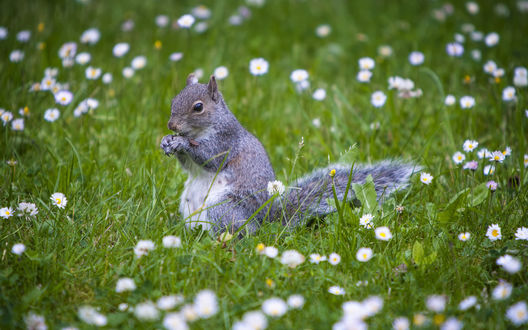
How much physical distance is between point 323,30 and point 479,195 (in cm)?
288

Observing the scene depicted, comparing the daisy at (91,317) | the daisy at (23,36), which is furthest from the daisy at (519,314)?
the daisy at (23,36)

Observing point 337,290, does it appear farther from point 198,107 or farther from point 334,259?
point 198,107

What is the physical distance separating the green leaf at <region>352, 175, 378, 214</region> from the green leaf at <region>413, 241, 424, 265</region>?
16.1 inches

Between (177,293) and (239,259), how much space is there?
33cm

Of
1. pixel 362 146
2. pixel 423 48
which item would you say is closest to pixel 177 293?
pixel 362 146

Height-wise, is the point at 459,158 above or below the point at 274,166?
below

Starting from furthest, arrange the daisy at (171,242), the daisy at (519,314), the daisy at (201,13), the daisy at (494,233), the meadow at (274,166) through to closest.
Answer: the daisy at (201,13), the daisy at (494,233), the daisy at (171,242), the meadow at (274,166), the daisy at (519,314)

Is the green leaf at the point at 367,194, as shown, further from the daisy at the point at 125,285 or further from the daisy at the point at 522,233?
the daisy at the point at 125,285

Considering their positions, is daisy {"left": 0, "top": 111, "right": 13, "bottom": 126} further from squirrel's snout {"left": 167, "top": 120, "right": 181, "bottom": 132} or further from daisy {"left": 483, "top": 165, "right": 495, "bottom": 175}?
daisy {"left": 483, "top": 165, "right": 495, "bottom": 175}

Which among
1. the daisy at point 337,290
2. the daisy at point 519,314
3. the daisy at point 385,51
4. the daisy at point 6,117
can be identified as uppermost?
the daisy at point 6,117

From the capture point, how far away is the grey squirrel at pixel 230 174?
2691mm

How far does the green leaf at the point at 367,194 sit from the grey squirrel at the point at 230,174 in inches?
2.7

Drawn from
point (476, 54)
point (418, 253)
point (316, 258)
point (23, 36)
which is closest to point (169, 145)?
point (316, 258)

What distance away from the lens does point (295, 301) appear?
1.94 m
